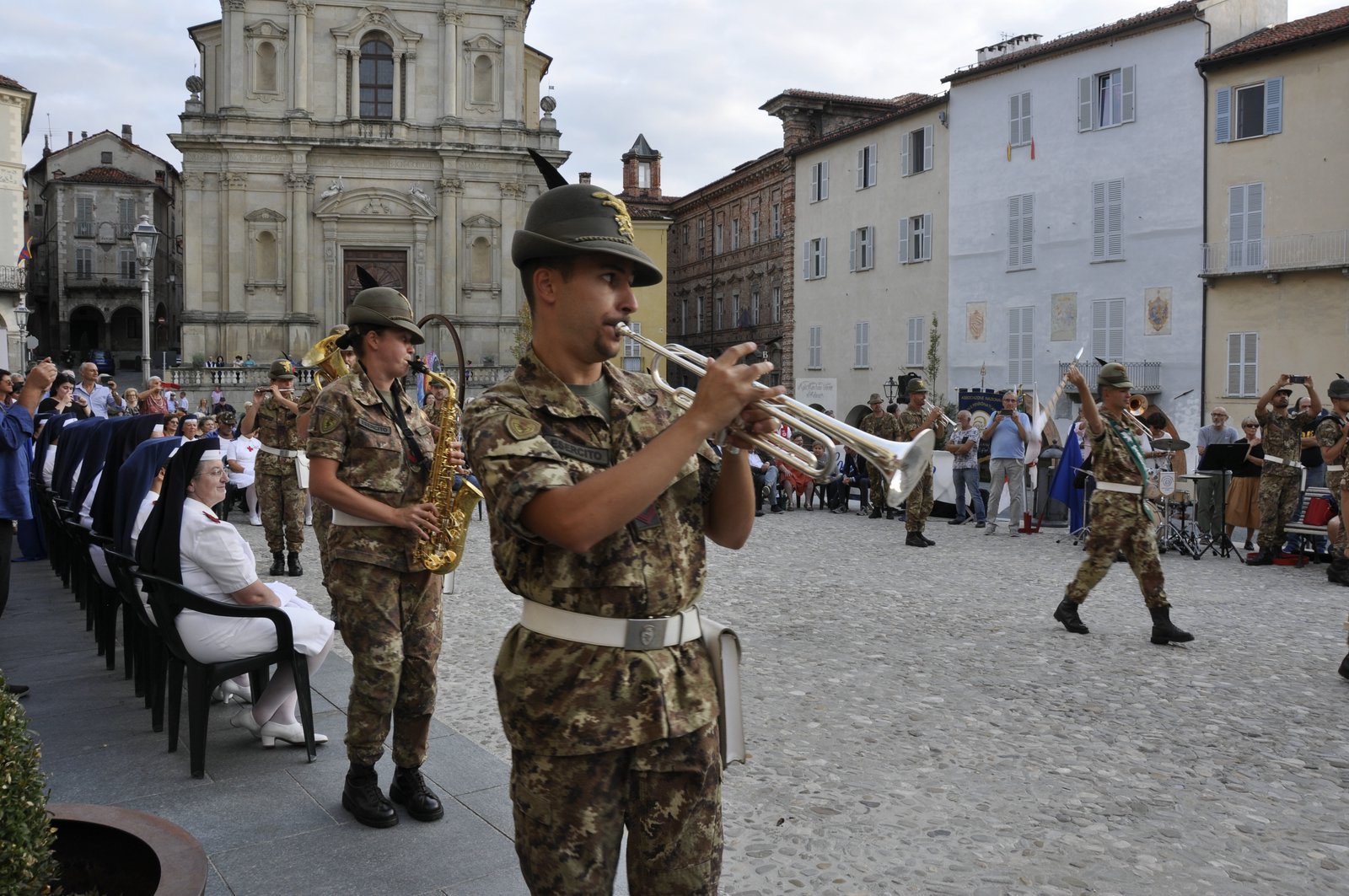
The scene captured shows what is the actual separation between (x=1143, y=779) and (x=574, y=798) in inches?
154

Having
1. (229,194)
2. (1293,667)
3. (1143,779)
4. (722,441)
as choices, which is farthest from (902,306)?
(722,441)

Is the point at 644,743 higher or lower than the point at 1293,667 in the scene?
higher

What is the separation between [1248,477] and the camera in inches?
581

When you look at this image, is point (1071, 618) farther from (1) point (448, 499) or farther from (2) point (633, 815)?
(2) point (633, 815)

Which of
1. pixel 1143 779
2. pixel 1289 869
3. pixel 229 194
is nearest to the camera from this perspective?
pixel 1289 869

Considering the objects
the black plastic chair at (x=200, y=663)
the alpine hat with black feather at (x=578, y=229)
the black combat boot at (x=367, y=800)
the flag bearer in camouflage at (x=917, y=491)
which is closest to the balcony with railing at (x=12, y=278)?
the flag bearer in camouflage at (x=917, y=491)

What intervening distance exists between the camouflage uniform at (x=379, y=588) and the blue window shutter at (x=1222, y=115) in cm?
2770

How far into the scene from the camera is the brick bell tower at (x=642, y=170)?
61344 mm

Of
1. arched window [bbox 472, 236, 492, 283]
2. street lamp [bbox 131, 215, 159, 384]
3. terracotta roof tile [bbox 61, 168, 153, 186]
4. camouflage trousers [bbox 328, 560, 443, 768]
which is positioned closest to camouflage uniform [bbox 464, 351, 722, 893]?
camouflage trousers [bbox 328, 560, 443, 768]

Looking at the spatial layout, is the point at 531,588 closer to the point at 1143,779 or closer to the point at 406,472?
the point at 406,472

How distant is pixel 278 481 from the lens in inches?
462

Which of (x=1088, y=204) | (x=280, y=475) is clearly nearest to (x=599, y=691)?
(x=280, y=475)

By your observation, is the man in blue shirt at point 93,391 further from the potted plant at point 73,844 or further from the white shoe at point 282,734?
the potted plant at point 73,844

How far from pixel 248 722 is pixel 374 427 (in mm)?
1889
